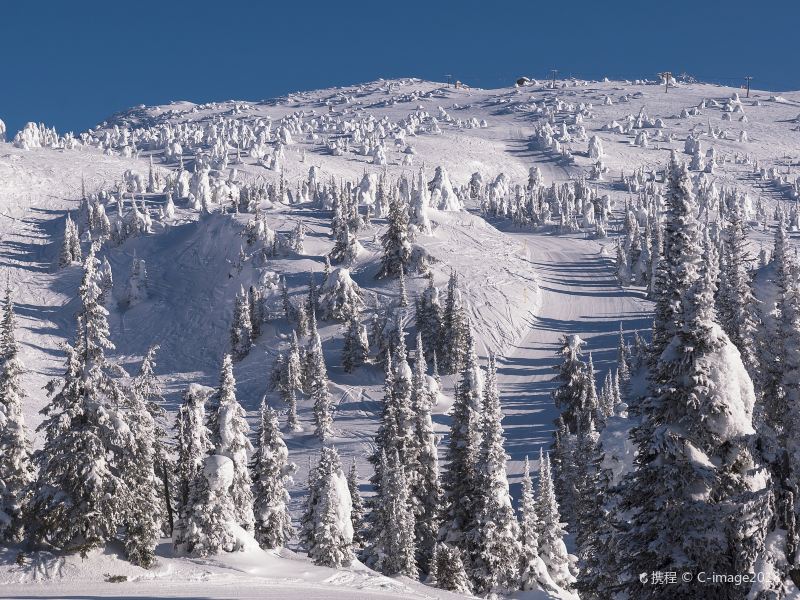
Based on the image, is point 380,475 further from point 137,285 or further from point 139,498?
point 137,285

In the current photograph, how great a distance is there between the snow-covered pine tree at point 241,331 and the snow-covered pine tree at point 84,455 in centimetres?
8377

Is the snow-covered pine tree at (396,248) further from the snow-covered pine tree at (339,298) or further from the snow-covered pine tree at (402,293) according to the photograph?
the snow-covered pine tree at (339,298)

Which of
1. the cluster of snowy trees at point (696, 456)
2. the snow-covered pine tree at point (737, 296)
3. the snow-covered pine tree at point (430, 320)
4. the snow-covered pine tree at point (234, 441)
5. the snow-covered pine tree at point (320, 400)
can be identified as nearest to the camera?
the cluster of snowy trees at point (696, 456)

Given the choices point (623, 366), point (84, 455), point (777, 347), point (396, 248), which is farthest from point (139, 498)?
point (396, 248)

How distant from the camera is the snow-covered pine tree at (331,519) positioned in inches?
1383

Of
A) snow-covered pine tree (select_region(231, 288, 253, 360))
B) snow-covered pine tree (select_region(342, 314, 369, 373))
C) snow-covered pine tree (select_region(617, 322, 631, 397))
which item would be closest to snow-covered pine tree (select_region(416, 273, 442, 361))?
snow-covered pine tree (select_region(342, 314, 369, 373))

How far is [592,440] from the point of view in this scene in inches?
2021

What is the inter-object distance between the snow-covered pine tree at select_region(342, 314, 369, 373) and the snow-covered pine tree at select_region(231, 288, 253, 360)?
18265 mm

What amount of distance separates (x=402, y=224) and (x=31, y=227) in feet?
423

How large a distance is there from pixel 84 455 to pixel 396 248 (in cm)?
9740

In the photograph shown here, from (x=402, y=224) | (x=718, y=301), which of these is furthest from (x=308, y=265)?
→ (x=718, y=301)

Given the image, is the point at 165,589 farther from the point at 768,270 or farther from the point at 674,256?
the point at 768,270

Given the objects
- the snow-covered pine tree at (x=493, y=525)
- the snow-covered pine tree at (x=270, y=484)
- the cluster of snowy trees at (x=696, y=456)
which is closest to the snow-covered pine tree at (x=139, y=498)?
the snow-covered pine tree at (x=270, y=484)

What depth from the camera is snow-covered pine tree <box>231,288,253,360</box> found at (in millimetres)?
108375
